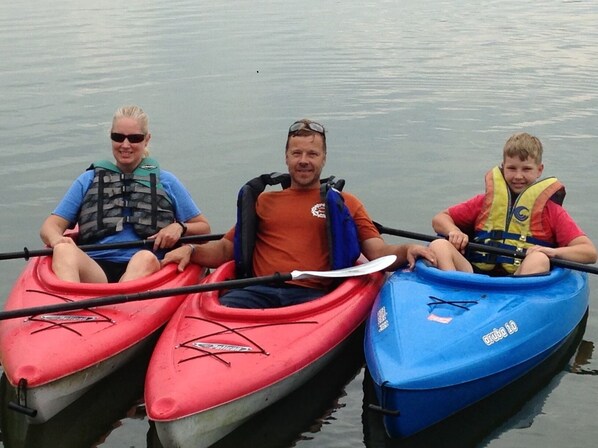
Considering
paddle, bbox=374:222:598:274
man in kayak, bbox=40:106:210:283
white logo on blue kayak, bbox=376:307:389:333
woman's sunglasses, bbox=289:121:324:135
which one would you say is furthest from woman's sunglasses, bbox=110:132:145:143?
white logo on blue kayak, bbox=376:307:389:333

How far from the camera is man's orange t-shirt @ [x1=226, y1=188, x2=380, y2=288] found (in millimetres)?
5480

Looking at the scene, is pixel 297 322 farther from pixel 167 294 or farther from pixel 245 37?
pixel 245 37

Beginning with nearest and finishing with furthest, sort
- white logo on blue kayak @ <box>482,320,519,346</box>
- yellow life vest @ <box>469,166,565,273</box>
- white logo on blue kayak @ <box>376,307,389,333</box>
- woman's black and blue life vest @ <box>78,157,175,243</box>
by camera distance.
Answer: white logo on blue kayak @ <box>482,320,519,346</box> < white logo on blue kayak @ <box>376,307,389,333</box> < yellow life vest @ <box>469,166,565,273</box> < woman's black and blue life vest @ <box>78,157,175,243</box>

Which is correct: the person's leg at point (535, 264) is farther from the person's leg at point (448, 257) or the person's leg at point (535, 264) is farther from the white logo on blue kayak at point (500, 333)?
the white logo on blue kayak at point (500, 333)

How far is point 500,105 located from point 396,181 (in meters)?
3.75

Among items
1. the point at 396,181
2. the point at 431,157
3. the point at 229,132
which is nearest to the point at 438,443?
the point at 396,181

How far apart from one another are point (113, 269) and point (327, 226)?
4.63ft

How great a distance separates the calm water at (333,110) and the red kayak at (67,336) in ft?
0.84

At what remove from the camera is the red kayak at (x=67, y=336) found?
180 inches

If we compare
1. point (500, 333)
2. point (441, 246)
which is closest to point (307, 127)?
point (441, 246)

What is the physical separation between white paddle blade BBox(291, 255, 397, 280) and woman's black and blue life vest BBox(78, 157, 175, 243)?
1.20m

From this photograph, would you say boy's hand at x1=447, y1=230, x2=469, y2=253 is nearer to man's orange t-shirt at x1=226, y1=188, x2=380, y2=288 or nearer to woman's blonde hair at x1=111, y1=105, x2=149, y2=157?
man's orange t-shirt at x1=226, y1=188, x2=380, y2=288

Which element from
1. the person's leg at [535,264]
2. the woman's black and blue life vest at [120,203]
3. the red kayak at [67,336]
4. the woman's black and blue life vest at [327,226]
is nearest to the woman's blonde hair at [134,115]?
the woman's black and blue life vest at [120,203]

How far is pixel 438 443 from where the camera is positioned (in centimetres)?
454
